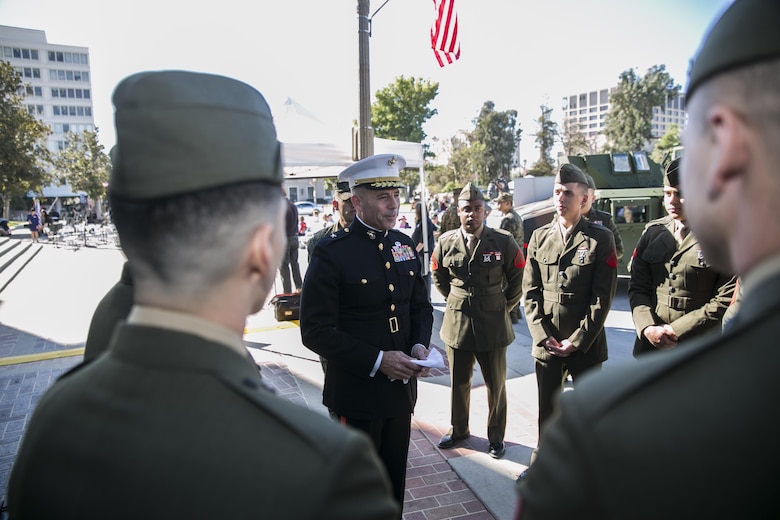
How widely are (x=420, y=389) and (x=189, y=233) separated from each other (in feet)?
14.7

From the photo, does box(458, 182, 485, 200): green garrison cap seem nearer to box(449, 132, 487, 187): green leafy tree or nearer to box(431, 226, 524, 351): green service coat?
box(431, 226, 524, 351): green service coat

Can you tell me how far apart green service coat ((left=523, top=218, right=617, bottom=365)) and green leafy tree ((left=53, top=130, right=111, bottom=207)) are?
135ft

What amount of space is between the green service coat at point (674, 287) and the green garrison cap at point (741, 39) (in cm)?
279

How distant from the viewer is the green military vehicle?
32.4 feet

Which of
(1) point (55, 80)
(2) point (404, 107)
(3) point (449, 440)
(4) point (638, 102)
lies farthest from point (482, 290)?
(1) point (55, 80)

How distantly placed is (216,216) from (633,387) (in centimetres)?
76

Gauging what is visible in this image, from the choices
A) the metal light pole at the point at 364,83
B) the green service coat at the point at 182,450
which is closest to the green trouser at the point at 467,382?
the green service coat at the point at 182,450

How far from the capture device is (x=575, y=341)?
3.55 meters

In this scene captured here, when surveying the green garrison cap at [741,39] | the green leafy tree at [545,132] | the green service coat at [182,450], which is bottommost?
the green service coat at [182,450]

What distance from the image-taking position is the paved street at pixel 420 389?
135 inches

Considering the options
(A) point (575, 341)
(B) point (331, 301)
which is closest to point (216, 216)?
(B) point (331, 301)

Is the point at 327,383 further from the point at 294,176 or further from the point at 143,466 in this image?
the point at 294,176

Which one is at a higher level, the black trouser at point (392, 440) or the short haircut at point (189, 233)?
the short haircut at point (189, 233)

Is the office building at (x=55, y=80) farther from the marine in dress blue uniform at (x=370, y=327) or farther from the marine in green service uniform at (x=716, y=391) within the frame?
the marine in green service uniform at (x=716, y=391)
